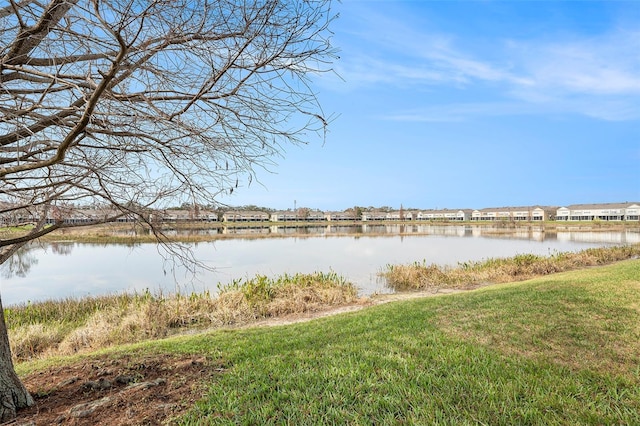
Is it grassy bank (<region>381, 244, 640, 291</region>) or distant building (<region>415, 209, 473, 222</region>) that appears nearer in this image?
grassy bank (<region>381, 244, 640, 291</region>)

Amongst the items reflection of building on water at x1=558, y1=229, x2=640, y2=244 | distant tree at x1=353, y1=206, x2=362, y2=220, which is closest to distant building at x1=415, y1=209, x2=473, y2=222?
distant tree at x1=353, y1=206, x2=362, y2=220

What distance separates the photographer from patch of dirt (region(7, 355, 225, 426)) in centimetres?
284

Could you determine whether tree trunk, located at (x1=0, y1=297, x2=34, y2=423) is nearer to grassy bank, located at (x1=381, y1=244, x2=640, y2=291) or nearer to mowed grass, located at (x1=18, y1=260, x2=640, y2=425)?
mowed grass, located at (x1=18, y1=260, x2=640, y2=425)

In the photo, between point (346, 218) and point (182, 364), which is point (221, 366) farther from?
point (346, 218)

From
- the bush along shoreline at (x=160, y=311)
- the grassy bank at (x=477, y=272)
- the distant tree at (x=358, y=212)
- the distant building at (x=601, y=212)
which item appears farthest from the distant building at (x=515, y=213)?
the bush along shoreline at (x=160, y=311)

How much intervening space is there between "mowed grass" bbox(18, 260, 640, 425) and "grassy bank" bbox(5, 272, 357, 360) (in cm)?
300

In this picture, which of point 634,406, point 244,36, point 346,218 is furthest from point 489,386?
point 346,218

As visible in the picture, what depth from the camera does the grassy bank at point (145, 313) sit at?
8.30 meters

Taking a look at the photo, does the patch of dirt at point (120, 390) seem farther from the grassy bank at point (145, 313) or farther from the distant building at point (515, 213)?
the distant building at point (515, 213)

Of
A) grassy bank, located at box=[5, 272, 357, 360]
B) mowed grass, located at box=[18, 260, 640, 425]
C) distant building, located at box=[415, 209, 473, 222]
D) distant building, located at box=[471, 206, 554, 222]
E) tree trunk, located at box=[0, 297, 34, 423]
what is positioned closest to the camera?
mowed grass, located at box=[18, 260, 640, 425]

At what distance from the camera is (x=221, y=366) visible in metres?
4.12

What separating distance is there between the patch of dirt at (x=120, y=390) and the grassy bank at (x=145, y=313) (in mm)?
4517

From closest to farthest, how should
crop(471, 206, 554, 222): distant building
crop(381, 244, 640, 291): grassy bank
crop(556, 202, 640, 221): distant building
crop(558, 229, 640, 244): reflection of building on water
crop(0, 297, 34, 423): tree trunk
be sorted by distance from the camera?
1. crop(0, 297, 34, 423): tree trunk
2. crop(381, 244, 640, 291): grassy bank
3. crop(558, 229, 640, 244): reflection of building on water
4. crop(556, 202, 640, 221): distant building
5. crop(471, 206, 554, 222): distant building

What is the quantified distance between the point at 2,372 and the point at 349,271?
16437 millimetres
